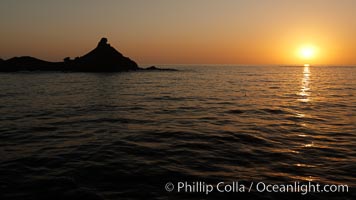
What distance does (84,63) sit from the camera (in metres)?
134

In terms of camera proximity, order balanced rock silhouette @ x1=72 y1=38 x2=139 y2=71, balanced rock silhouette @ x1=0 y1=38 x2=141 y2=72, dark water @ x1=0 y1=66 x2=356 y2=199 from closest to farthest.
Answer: dark water @ x1=0 y1=66 x2=356 y2=199, balanced rock silhouette @ x1=0 y1=38 x2=141 y2=72, balanced rock silhouette @ x1=72 y1=38 x2=139 y2=71

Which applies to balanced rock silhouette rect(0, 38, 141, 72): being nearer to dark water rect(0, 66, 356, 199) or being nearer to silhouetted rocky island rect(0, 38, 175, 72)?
silhouetted rocky island rect(0, 38, 175, 72)

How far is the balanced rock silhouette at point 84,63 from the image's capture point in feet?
422

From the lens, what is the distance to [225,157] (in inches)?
440

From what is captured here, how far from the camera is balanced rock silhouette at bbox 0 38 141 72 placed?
422 ft

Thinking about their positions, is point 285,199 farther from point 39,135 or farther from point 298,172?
point 39,135

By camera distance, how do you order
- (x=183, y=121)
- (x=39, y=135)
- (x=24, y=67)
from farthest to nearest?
(x=24, y=67)
(x=183, y=121)
(x=39, y=135)

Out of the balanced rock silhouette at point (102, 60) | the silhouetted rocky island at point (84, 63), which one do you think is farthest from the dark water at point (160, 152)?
the silhouetted rocky island at point (84, 63)

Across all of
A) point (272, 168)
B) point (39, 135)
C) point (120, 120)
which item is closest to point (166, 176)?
point (272, 168)

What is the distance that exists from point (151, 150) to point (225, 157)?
3144 millimetres

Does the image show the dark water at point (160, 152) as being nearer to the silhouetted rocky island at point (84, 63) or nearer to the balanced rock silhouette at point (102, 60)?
the balanced rock silhouette at point (102, 60)

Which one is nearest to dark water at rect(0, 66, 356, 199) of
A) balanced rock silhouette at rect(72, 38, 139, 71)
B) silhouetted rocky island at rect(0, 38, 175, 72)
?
balanced rock silhouette at rect(72, 38, 139, 71)

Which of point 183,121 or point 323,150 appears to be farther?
point 183,121

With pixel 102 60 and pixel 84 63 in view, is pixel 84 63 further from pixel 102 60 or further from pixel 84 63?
pixel 102 60
